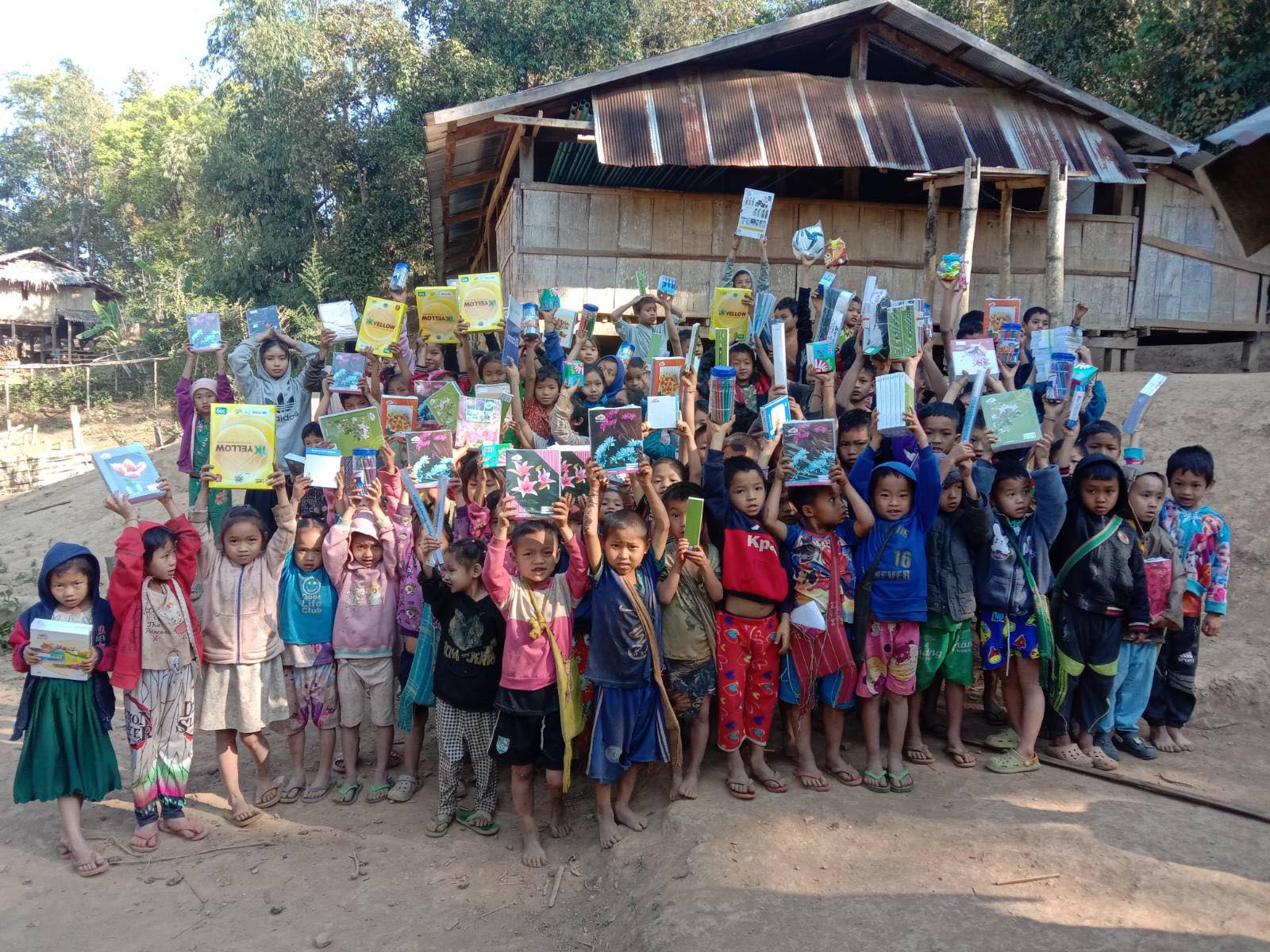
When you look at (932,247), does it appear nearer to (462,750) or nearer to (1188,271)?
(1188,271)

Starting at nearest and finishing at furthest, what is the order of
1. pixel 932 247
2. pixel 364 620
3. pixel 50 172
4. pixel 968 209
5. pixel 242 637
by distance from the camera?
pixel 242 637
pixel 364 620
pixel 968 209
pixel 932 247
pixel 50 172

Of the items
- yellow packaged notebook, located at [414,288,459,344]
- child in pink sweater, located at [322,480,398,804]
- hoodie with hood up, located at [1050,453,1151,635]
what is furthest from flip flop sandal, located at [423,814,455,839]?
Result: yellow packaged notebook, located at [414,288,459,344]

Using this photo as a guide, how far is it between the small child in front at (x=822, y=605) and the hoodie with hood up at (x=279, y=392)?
327cm

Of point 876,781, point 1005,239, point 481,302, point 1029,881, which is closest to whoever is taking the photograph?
point 1029,881

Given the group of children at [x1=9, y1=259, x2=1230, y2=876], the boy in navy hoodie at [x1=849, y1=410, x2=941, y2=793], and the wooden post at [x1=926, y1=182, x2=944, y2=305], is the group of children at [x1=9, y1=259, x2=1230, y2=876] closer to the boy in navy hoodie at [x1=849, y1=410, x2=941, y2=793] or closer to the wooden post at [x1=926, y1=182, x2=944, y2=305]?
the boy in navy hoodie at [x1=849, y1=410, x2=941, y2=793]

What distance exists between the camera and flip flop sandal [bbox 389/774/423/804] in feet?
13.5

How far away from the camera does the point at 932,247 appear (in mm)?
8977

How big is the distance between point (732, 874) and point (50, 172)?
39113 mm

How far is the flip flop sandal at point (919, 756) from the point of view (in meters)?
4.04

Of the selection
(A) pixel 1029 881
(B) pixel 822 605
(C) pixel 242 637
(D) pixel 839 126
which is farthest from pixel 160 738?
(D) pixel 839 126

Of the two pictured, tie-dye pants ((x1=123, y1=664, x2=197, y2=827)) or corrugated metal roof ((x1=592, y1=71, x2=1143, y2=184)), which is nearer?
tie-dye pants ((x1=123, y1=664, x2=197, y2=827))

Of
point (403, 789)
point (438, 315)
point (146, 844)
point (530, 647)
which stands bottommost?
point (146, 844)

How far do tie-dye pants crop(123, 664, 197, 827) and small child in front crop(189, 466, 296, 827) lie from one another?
11cm

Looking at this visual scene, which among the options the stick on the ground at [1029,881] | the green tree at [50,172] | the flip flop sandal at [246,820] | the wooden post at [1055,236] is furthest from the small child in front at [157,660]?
the green tree at [50,172]
